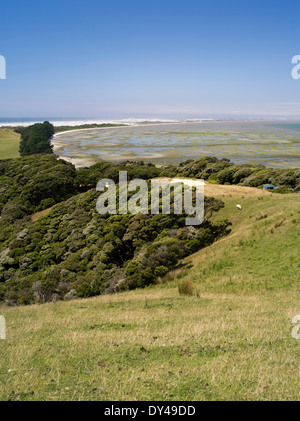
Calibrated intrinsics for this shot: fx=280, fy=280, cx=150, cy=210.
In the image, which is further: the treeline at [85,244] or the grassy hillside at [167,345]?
the treeline at [85,244]

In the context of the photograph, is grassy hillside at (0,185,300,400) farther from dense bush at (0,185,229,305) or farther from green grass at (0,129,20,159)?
green grass at (0,129,20,159)

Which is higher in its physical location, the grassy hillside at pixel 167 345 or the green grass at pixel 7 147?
the green grass at pixel 7 147

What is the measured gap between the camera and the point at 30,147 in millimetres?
107625

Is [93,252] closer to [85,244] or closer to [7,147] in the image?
[85,244]

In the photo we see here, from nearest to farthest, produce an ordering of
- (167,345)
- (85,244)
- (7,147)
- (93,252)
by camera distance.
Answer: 1. (167,345)
2. (93,252)
3. (85,244)
4. (7,147)

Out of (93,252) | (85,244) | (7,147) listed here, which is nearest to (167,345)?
(93,252)

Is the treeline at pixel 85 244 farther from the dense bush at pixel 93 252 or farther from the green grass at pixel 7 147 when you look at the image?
the green grass at pixel 7 147

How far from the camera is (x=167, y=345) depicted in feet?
29.7

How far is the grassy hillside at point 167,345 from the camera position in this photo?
646 cm

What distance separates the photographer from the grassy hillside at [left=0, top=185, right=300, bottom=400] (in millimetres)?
6465

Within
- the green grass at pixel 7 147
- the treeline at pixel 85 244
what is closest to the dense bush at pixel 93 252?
the treeline at pixel 85 244

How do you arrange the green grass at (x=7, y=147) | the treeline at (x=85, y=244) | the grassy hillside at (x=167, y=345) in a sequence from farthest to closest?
1. the green grass at (x=7, y=147)
2. the treeline at (x=85, y=244)
3. the grassy hillside at (x=167, y=345)

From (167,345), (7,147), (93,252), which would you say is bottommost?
(93,252)

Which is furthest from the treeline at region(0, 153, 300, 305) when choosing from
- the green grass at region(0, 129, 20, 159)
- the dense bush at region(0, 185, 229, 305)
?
the green grass at region(0, 129, 20, 159)
